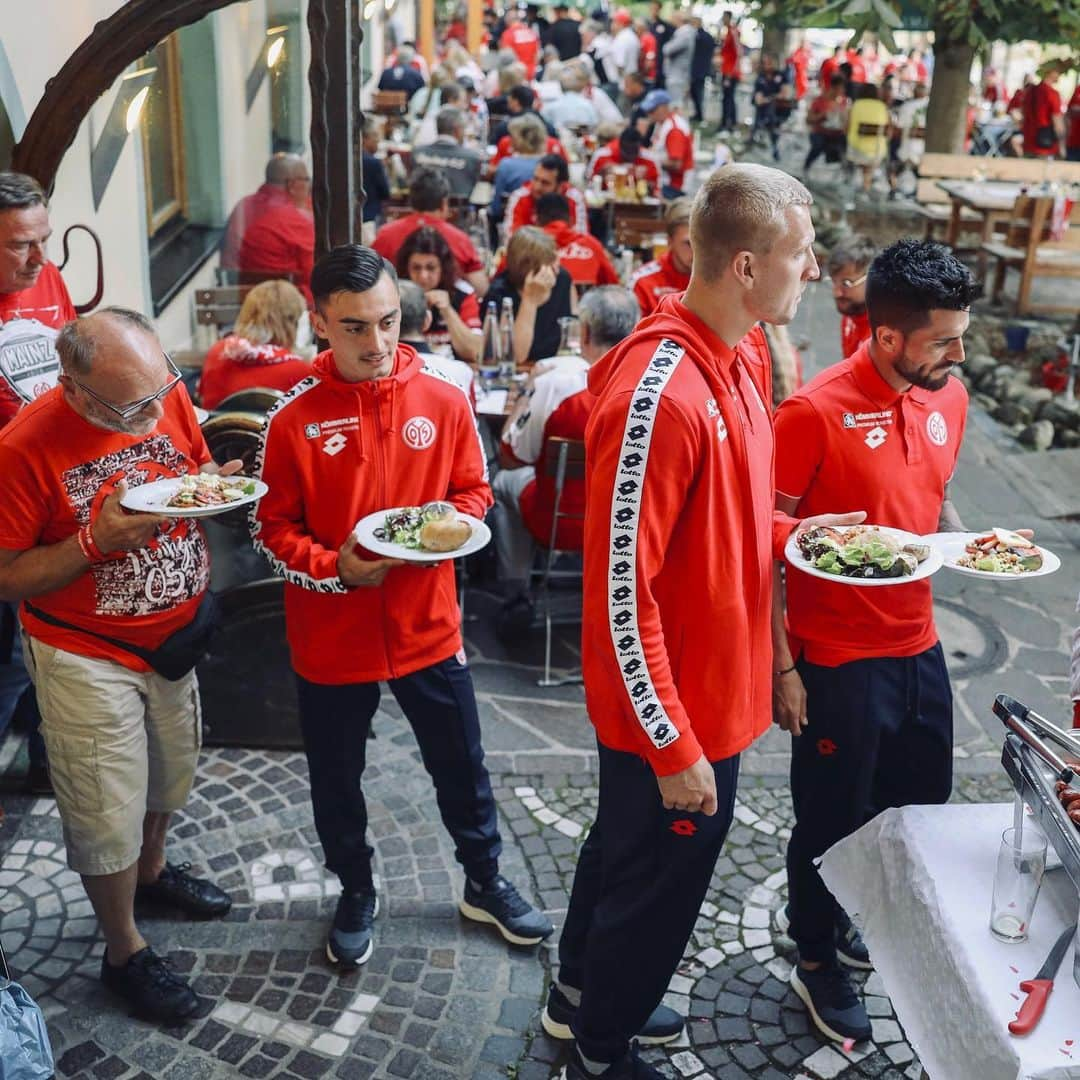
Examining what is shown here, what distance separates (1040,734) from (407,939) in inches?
83.5

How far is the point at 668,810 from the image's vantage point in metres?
2.88

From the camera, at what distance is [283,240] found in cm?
824

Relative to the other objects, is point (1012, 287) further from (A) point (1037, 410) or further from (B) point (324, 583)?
(B) point (324, 583)

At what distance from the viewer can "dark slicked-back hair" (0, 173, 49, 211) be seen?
4.16m

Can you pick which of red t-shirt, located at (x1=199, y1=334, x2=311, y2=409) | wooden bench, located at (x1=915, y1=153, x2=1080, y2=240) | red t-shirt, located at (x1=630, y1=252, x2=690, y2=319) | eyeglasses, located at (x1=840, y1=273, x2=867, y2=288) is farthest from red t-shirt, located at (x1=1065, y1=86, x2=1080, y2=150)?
red t-shirt, located at (x1=199, y1=334, x2=311, y2=409)

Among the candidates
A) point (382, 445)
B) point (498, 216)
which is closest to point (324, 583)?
point (382, 445)

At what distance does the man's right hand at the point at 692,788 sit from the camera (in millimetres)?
2691

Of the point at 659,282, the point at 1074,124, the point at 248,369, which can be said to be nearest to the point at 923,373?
the point at 248,369

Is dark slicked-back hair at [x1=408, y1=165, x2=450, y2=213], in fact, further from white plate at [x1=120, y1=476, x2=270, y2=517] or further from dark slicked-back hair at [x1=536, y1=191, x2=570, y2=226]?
white plate at [x1=120, y1=476, x2=270, y2=517]

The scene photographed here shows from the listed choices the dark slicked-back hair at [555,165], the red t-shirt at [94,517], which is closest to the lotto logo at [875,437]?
the red t-shirt at [94,517]

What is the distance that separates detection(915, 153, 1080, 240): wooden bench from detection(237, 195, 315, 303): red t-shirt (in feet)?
29.3

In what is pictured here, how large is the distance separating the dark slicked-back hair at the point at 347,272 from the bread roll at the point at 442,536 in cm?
66

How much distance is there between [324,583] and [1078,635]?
1.96 m

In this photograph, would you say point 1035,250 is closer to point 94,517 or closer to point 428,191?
point 428,191
